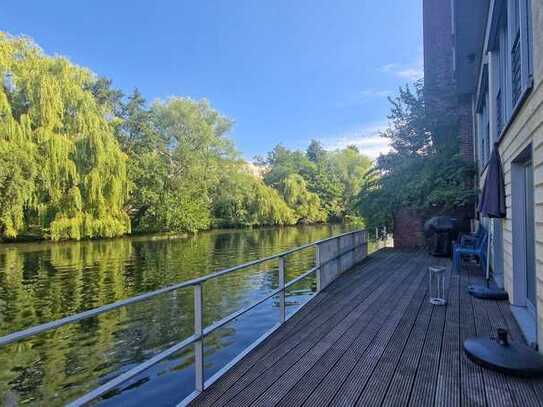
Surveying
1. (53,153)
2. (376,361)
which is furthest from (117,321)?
(53,153)

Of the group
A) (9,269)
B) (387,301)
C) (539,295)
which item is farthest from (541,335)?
(9,269)

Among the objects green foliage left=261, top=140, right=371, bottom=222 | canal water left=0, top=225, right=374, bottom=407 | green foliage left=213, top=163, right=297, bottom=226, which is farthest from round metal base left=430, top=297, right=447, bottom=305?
green foliage left=261, top=140, right=371, bottom=222

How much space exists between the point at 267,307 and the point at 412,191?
19.1 ft

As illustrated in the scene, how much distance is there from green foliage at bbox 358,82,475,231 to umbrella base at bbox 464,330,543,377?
7.29 metres

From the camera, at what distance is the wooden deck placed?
6.97ft

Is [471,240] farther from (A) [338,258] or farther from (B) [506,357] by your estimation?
(B) [506,357]

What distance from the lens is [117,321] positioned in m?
6.09

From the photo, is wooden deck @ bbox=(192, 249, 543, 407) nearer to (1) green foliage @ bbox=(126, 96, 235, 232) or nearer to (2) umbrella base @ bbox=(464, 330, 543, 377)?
(2) umbrella base @ bbox=(464, 330, 543, 377)

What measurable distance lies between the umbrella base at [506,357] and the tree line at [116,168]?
1341cm

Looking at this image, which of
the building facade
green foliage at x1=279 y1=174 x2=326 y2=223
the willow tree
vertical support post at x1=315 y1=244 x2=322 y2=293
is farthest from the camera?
green foliage at x1=279 y1=174 x2=326 y2=223

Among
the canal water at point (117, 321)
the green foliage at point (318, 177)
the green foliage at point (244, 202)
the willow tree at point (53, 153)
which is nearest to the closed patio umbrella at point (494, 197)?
the canal water at point (117, 321)

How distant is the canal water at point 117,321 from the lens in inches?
154

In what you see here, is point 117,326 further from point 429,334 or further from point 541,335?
point 541,335

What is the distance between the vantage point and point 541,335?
249cm
